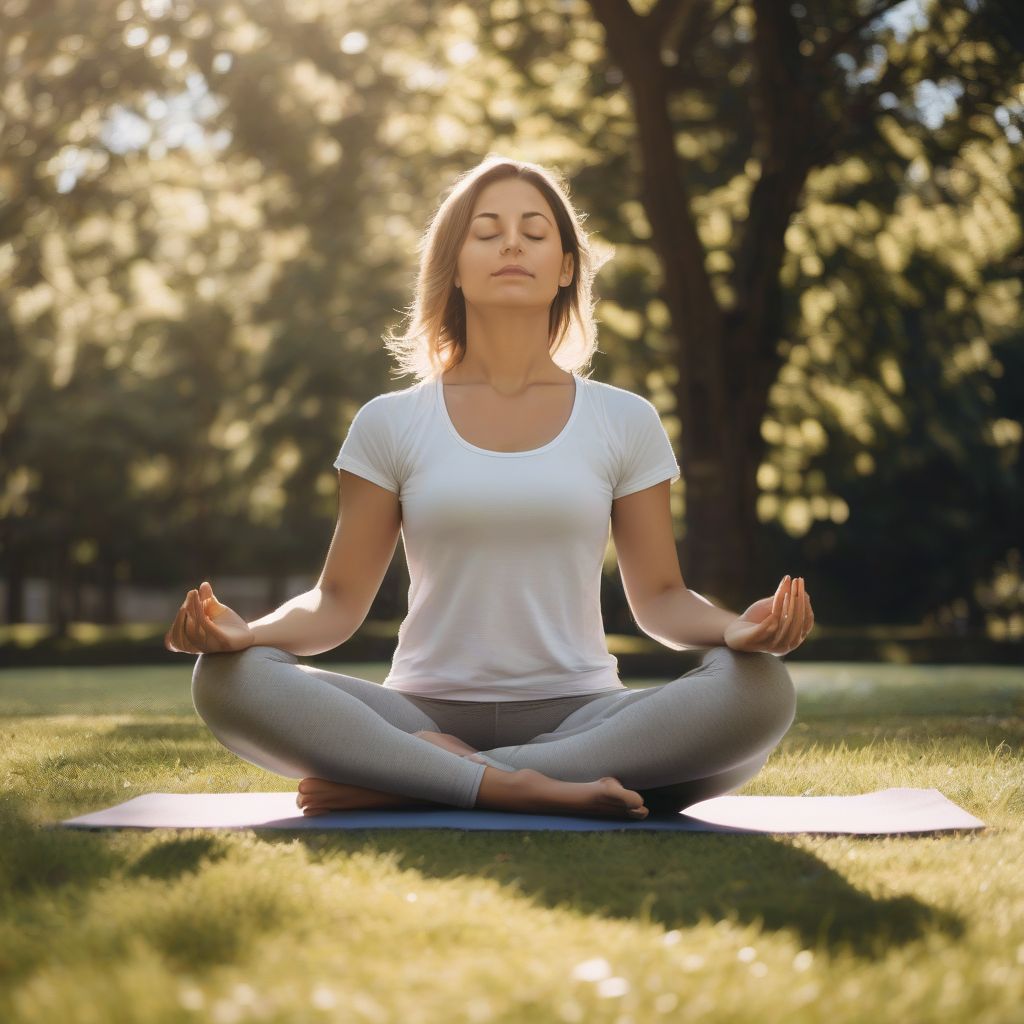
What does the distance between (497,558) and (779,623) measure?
92cm

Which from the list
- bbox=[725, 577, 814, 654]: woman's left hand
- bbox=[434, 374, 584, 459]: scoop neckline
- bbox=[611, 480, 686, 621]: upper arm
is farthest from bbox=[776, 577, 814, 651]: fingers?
bbox=[434, 374, 584, 459]: scoop neckline

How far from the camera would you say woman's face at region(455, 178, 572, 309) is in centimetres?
436

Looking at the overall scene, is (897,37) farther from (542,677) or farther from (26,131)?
(542,677)

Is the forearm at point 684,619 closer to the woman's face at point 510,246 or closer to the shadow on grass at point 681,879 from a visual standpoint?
the shadow on grass at point 681,879

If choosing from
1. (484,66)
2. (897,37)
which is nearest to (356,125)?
(484,66)

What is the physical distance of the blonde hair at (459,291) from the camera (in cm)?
445

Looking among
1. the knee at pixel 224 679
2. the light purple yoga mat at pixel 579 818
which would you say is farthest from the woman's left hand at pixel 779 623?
the knee at pixel 224 679

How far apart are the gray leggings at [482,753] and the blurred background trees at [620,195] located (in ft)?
24.3

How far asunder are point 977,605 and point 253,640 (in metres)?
29.0

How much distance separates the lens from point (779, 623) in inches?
139

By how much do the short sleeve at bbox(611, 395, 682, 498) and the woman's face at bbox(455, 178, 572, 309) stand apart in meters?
0.48

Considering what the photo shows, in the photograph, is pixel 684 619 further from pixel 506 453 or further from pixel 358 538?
pixel 358 538

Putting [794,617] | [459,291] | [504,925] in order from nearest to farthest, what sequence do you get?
1. [504,925]
2. [794,617]
3. [459,291]

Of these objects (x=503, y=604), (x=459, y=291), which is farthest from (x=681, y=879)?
(x=459, y=291)
